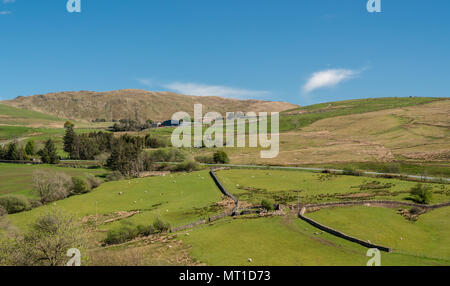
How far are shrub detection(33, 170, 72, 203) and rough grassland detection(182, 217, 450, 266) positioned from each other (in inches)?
2052

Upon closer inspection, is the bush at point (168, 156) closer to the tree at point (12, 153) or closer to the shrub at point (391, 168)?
the tree at point (12, 153)

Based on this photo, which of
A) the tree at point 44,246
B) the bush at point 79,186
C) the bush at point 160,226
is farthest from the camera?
the bush at point 79,186

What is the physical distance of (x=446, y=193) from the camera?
226 feet

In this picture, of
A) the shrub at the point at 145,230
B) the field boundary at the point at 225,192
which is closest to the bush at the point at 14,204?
the shrub at the point at 145,230

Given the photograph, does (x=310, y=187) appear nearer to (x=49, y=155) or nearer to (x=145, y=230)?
(x=145, y=230)

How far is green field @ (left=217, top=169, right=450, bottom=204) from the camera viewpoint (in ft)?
230

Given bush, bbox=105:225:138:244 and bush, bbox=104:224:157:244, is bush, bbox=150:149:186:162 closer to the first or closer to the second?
bush, bbox=104:224:157:244

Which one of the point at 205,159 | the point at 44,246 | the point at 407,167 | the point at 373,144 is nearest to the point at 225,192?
the point at 44,246

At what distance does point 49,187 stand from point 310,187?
7018cm

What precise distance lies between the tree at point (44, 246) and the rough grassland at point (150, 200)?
1990 centimetres

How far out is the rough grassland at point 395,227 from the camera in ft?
137

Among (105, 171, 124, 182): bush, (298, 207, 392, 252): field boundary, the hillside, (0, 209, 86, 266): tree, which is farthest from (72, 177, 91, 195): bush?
the hillside

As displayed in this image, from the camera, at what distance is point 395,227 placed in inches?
1948
